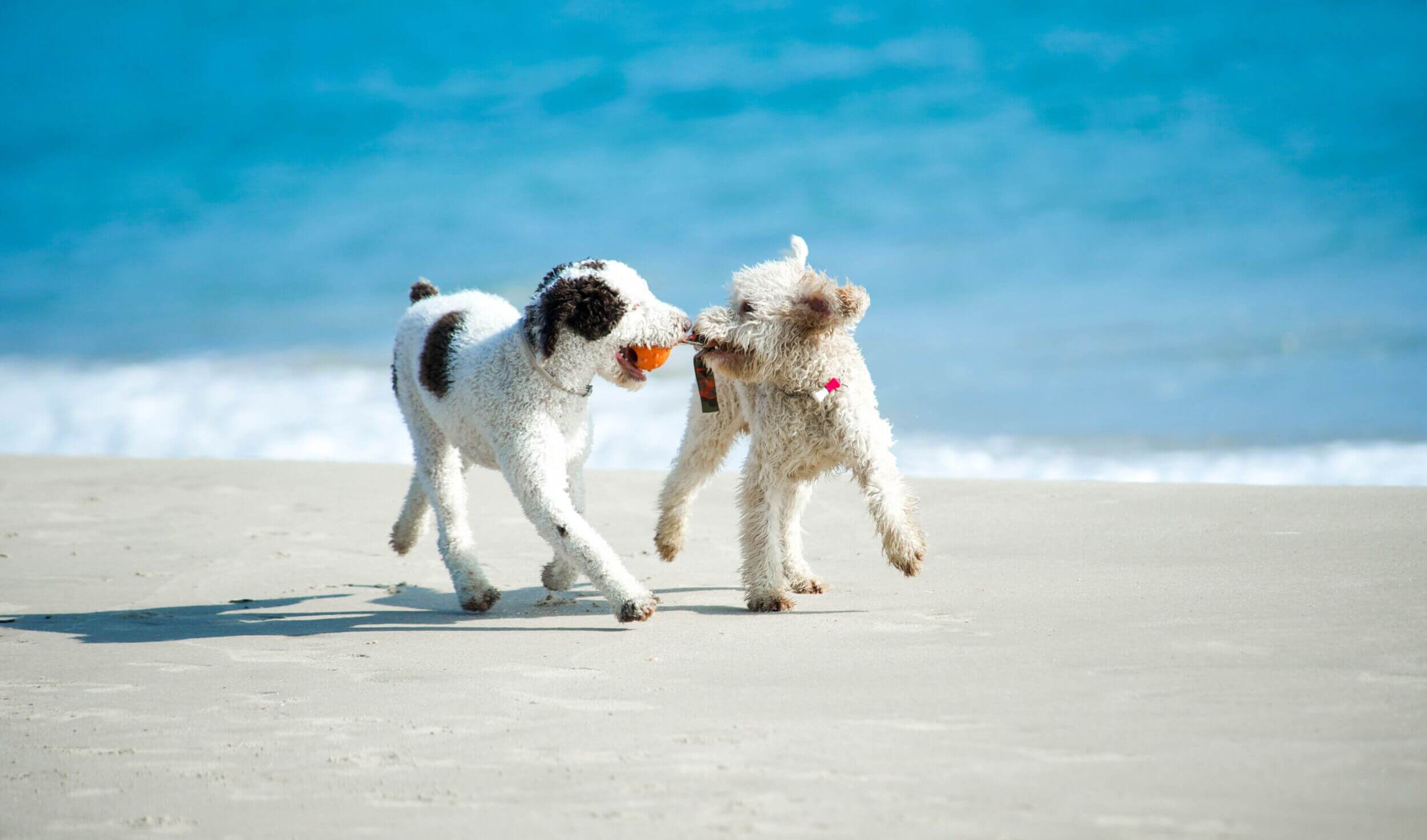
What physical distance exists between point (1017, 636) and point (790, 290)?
83.7 inches

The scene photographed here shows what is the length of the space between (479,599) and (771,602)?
5.90 feet

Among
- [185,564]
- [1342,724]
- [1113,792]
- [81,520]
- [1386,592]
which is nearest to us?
[1113,792]

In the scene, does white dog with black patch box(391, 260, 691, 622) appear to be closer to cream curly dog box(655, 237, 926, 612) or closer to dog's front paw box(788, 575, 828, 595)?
cream curly dog box(655, 237, 926, 612)

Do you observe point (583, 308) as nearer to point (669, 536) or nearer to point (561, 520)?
point (561, 520)

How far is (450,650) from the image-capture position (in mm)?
5367

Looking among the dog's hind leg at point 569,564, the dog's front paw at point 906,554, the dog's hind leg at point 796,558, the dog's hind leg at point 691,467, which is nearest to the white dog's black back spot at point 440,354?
the dog's hind leg at point 569,564

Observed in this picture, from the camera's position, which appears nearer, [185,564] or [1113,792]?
[1113,792]

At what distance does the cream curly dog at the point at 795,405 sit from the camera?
5.75 meters

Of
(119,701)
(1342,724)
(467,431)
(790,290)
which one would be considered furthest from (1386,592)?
(119,701)

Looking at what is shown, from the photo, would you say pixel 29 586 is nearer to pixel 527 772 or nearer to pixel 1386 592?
pixel 527 772

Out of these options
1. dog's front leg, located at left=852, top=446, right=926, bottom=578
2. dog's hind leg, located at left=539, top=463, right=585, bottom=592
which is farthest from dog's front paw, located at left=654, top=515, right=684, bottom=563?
dog's front leg, located at left=852, top=446, right=926, bottom=578

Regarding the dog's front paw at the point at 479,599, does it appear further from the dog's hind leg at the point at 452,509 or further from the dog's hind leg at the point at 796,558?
the dog's hind leg at the point at 796,558

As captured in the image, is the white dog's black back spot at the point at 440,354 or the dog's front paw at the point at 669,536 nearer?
the white dog's black back spot at the point at 440,354

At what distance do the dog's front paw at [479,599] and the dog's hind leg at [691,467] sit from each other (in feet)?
3.40
